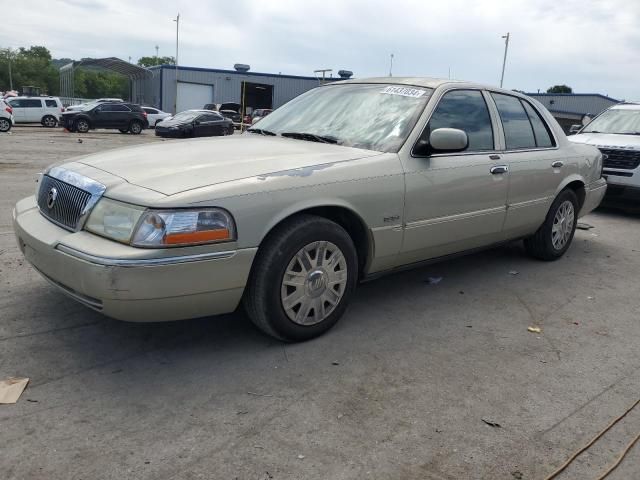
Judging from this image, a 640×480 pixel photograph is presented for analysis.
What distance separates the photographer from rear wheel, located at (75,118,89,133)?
87.0ft

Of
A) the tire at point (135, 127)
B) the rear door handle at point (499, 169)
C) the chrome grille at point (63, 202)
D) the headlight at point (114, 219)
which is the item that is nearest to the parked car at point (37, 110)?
the tire at point (135, 127)

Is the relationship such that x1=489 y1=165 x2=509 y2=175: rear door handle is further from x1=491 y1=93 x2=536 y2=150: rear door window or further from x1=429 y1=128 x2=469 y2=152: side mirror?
x1=429 y1=128 x2=469 y2=152: side mirror

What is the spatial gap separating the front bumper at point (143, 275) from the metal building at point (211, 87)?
44030 millimetres

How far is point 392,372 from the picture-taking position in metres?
3.25

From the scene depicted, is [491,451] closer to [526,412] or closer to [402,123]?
[526,412]

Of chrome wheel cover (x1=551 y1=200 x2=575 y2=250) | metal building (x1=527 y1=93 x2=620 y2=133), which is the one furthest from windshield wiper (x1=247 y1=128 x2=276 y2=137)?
metal building (x1=527 y1=93 x2=620 y2=133)

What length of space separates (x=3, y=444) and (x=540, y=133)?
4.94 meters

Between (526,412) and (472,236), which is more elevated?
(472,236)

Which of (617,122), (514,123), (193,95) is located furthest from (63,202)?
(193,95)

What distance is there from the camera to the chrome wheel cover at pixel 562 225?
18.6 ft

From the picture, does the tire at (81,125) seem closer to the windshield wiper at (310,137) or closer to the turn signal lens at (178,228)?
the windshield wiper at (310,137)

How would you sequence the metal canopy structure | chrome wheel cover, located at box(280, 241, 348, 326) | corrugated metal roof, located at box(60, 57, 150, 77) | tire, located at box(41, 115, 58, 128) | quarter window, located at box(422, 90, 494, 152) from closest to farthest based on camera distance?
chrome wheel cover, located at box(280, 241, 348, 326)
quarter window, located at box(422, 90, 494, 152)
tire, located at box(41, 115, 58, 128)
corrugated metal roof, located at box(60, 57, 150, 77)
the metal canopy structure

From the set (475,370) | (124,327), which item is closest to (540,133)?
(475,370)

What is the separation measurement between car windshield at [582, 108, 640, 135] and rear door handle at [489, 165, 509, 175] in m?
6.04
